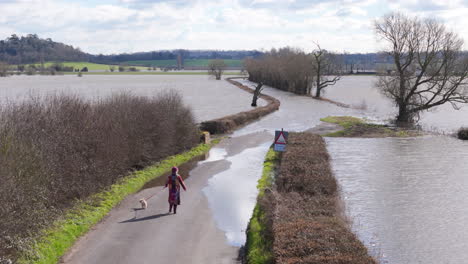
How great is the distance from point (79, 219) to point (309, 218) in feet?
27.0

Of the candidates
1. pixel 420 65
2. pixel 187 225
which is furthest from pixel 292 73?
pixel 187 225

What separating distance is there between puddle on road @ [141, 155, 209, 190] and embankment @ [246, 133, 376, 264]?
18.4 ft

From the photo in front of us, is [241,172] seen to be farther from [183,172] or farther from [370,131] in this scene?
[370,131]

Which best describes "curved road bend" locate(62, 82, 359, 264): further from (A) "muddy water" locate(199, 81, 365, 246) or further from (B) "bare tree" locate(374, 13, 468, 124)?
(B) "bare tree" locate(374, 13, 468, 124)

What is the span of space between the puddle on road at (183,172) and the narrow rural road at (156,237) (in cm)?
204

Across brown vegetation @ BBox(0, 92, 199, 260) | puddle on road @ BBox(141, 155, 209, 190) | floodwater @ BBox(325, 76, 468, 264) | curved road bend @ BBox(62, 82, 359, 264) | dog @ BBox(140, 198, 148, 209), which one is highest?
brown vegetation @ BBox(0, 92, 199, 260)

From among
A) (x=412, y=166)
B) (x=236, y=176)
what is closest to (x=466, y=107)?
(x=412, y=166)

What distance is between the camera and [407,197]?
24734 mm

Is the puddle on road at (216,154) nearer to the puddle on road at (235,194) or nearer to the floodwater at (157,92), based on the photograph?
the puddle on road at (235,194)

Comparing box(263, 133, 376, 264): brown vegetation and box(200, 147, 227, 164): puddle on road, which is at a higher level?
box(263, 133, 376, 264): brown vegetation

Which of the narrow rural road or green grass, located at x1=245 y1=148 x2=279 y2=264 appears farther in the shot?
the narrow rural road

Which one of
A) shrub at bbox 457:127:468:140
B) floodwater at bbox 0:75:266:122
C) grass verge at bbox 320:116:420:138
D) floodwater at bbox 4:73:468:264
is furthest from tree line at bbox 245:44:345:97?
floodwater at bbox 4:73:468:264

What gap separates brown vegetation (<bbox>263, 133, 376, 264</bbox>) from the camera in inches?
524

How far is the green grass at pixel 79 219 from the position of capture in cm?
1444
